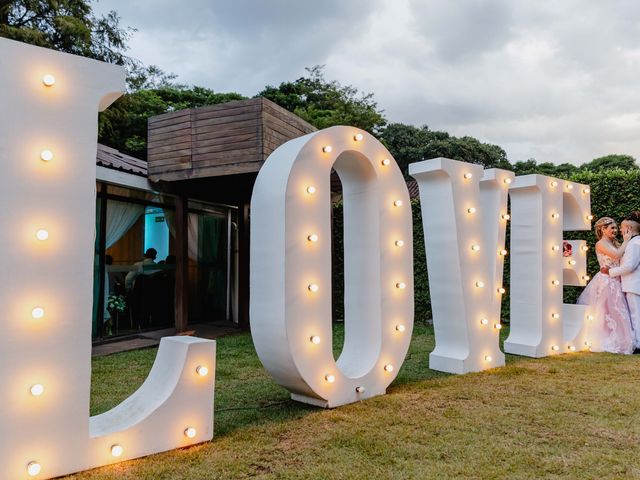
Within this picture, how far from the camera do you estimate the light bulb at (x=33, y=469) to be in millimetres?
2316

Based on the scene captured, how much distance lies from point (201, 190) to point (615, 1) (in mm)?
8043

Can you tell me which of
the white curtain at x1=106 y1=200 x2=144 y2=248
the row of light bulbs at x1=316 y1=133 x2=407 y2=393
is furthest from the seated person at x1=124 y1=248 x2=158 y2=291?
the row of light bulbs at x1=316 y1=133 x2=407 y2=393

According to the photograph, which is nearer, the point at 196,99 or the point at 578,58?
the point at 578,58

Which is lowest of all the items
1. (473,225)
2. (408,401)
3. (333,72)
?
(408,401)

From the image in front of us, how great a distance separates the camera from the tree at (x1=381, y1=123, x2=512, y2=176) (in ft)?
77.0

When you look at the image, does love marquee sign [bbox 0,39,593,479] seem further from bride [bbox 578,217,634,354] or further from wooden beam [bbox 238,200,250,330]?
wooden beam [bbox 238,200,250,330]

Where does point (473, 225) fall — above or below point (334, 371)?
above

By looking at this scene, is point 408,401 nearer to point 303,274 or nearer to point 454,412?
point 454,412

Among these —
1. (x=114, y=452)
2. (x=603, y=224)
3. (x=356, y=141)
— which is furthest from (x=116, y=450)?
(x=603, y=224)

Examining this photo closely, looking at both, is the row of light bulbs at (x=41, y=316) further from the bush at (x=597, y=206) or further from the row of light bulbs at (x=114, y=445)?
the bush at (x=597, y=206)

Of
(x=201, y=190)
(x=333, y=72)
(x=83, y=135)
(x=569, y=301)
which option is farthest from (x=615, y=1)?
(x=333, y=72)

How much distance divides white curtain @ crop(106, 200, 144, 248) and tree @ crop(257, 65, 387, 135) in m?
14.1

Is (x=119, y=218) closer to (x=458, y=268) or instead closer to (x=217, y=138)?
(x=217, y=138)

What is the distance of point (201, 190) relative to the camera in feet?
27.5
